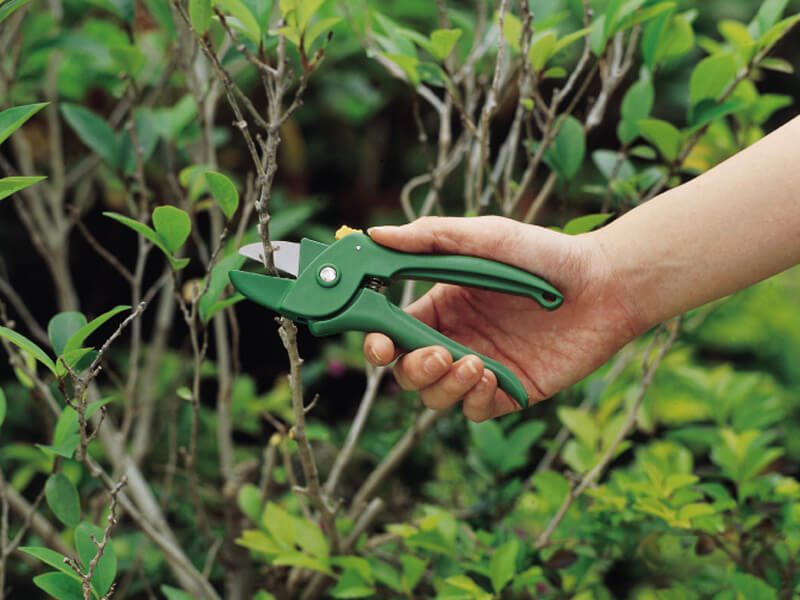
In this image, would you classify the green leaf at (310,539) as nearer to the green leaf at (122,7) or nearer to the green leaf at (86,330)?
the green leaf at (86,330)

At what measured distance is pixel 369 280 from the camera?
1108 mm

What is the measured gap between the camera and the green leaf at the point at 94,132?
1.38 meters

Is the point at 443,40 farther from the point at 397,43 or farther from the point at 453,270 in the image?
the point at 453,270

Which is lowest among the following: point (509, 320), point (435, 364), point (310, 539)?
point (310, 539)

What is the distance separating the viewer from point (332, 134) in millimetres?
3344

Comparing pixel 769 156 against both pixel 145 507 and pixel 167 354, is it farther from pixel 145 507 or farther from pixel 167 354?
pixel 167 354

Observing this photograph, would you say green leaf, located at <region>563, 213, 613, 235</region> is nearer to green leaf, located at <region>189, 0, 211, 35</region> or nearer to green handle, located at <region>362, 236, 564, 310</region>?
green handle, located at <region>362, 236, 564, 310</region>

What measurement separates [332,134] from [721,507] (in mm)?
2525

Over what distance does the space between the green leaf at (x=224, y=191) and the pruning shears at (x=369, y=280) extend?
9 centimetres

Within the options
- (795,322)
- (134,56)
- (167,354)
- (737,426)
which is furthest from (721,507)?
(795,322)

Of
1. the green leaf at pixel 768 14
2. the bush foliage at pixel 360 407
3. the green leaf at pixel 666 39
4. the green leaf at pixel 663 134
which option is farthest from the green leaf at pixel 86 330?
the green leaf at pixel 768 14

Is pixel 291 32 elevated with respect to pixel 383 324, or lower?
elevated

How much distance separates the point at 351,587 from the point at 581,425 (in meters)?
0.60

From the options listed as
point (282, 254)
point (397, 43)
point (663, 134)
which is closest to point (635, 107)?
point (663, 134)
